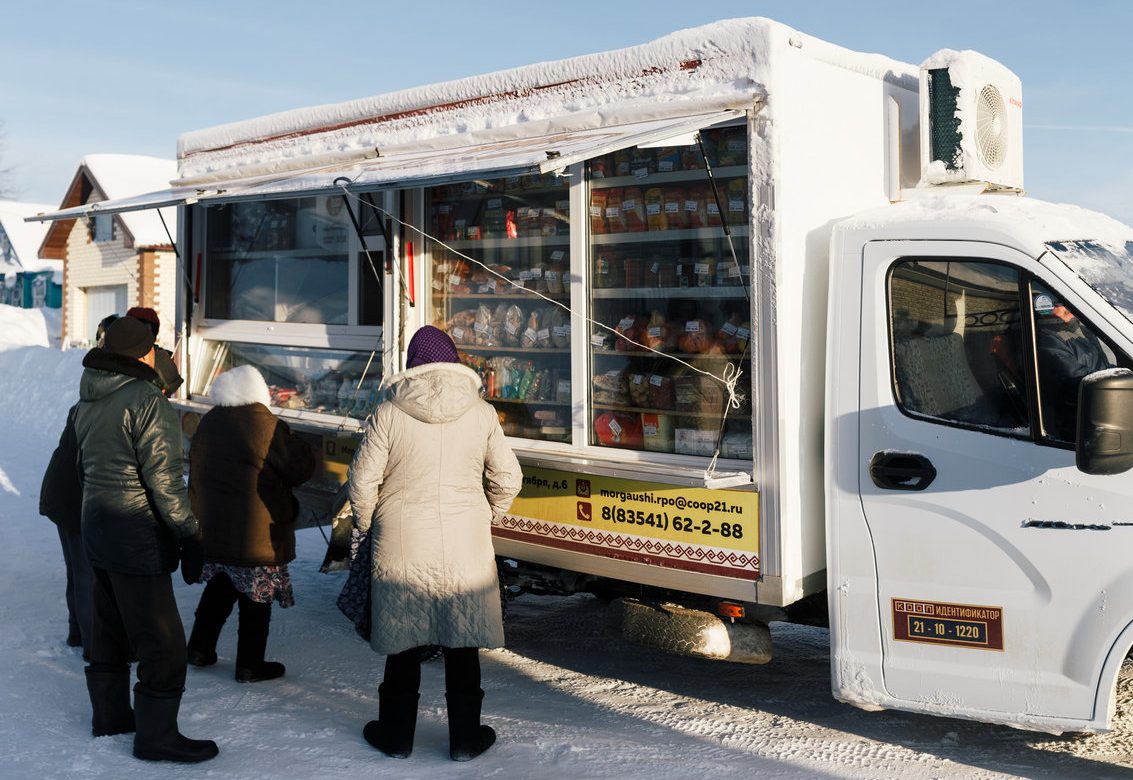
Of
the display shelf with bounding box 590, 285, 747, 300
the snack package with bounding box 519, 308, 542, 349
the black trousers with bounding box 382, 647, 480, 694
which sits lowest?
the black trousers with bounding box 382, 647, 480, 694

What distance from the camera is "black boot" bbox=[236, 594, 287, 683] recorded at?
5352mm

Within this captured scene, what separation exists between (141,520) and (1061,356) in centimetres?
342

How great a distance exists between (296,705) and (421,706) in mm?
558

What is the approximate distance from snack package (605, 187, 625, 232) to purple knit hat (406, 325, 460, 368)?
3.41 feet

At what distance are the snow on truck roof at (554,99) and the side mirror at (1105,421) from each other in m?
1.65

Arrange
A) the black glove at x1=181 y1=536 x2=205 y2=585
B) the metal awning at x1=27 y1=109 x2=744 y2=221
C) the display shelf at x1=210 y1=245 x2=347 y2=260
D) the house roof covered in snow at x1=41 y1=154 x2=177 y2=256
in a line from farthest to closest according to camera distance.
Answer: the house roof covered in snow at x1=41 y1=154 x2=177 y2=256
the display shelf at x1=210 y1=245 x2=347 y2=260
the black glove at x1=181 y1=536 x2=205 y2=585
the metal awning at x1=27 y1=109 x2=744 y2=221

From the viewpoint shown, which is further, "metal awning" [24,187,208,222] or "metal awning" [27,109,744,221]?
"metal awning" [24,187,208,222]

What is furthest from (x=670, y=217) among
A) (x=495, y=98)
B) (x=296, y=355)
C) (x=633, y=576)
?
(x=296, y=355)

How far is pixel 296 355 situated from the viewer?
6809 mm

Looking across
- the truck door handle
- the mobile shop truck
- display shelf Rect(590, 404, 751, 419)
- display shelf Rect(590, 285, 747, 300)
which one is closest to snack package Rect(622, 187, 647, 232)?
the mobile shop truck

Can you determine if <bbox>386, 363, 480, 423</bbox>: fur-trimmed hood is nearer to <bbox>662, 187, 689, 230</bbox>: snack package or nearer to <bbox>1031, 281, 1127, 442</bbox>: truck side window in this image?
<bbox>662, 187, 689, 230</bbox>: snack package

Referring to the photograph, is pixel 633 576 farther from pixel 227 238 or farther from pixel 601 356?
pixel 227 238

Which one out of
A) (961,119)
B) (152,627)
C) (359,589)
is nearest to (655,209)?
(961,119)

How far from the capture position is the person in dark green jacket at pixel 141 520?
432 cm
